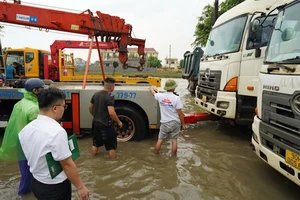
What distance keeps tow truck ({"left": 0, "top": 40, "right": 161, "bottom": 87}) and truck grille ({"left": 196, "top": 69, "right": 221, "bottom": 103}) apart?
4.04m

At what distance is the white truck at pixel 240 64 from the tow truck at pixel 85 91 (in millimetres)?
1556

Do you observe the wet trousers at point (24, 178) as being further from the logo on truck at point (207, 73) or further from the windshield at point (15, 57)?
the windshield at point (15, 57)

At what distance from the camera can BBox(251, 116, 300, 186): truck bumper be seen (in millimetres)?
2748

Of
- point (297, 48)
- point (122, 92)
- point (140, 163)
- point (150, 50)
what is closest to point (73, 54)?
point (122, 92)

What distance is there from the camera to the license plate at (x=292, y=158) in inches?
105

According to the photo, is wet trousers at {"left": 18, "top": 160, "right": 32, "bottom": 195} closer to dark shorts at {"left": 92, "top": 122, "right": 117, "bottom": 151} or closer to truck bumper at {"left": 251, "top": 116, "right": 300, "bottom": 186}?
dark shorts at {"left": 92, "top": 122, "right": 117, "bottom": 151}

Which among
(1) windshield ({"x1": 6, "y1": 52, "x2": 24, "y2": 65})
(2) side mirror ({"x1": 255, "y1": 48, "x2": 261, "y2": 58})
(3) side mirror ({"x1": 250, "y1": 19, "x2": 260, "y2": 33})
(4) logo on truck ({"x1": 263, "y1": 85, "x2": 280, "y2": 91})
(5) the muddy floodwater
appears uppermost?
(3) side mirror ({"x1": 250, "y1": 19, "x2": 260, "y2": 33})

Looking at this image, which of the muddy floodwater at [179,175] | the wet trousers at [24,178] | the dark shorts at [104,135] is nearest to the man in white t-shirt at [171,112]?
the muddy floodwater at [179,175]

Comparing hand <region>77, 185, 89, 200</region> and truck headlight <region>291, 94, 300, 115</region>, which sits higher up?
truck headlight <region>291, 94, 300, 115</region>

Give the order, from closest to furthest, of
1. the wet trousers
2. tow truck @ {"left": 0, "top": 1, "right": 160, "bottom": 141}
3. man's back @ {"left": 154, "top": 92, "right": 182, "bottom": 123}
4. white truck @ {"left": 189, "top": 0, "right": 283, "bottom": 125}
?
the wet trousers
man's back @ {"left": 154, "top": 92, "right": 182, "bottom": 123}
white truck @ {"left": 189, "top": 0, "right": 283, "bottom": 125}
tow truck @ {"left": 0, "top": 1, "right": 160, "bottom": 141}

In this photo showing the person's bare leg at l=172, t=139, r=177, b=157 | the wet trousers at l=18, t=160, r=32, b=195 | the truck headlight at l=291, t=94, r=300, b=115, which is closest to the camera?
the truck headlight at l=291, t=94, r=300, b=115

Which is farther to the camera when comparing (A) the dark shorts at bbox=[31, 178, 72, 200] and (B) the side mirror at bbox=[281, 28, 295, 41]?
(B) the side mirror at bbox=[281, 28, 295, 41]

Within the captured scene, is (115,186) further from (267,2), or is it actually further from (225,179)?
(267,2)

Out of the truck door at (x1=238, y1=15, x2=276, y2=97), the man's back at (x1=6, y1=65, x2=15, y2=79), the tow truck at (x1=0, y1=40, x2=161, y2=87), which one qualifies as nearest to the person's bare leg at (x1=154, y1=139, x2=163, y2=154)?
the truck door at (x1=238, y1=15, x2=276, y2=97)
